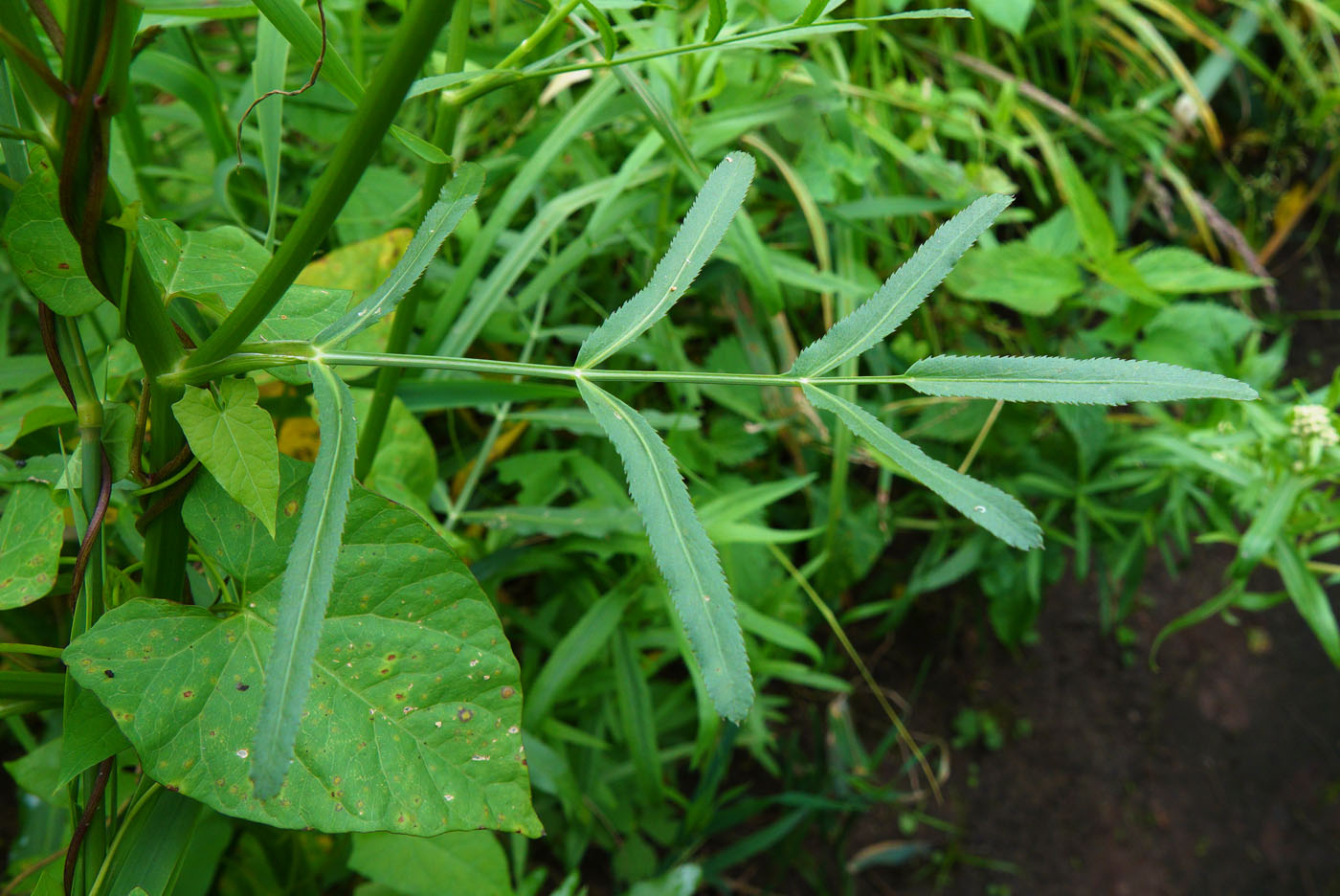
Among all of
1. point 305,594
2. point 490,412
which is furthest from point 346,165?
point 490,412

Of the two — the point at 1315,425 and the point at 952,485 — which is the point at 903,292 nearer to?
the point at 952,485

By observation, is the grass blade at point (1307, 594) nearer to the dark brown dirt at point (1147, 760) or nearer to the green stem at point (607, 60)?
the dark brown dirt at point (1147, 760)

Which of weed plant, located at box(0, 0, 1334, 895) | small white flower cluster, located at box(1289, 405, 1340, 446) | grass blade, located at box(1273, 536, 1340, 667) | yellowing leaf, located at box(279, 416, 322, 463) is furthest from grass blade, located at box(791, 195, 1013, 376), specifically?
grass blade, located at box(1273, 536, 1340, 667)

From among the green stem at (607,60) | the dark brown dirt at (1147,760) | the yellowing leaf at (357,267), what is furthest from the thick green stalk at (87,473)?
the dark brown dirt at (1147,760)

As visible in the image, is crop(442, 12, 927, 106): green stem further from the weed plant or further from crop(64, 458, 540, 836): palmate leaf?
crop(64, 458, 540, 836): palmate leaf

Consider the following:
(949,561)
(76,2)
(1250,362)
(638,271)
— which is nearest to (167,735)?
(76,2)

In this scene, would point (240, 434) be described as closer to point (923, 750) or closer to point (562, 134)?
point (562, 134)

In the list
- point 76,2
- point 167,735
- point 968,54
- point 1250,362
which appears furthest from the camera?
point 968,54
